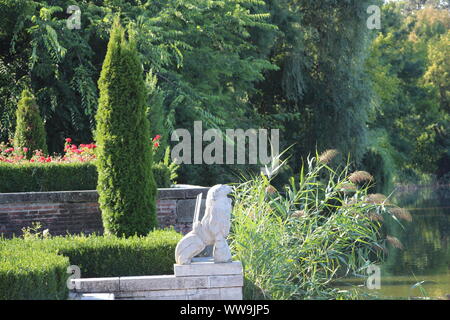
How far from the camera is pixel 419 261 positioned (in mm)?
16172

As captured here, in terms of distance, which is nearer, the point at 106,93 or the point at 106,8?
the point at 106,93

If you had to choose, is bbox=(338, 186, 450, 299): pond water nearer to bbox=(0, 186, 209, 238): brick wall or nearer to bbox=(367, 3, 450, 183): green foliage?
bbox=(0, 186, 209, 238): brick wall

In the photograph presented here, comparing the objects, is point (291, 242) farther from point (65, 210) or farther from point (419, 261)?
point (419, 261)

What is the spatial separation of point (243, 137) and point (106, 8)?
534 centimetres

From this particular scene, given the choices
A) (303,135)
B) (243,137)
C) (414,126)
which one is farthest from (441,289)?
(414,126)

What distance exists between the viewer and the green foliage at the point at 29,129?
14414 millimetres

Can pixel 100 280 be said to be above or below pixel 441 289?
above

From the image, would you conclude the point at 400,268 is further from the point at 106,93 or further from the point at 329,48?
the point at 329,48

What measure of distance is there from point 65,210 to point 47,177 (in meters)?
0.72

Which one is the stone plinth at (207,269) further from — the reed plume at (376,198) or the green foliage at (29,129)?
the green foliage at (29,129)

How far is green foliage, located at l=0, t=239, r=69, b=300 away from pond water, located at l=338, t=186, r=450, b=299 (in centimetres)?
484

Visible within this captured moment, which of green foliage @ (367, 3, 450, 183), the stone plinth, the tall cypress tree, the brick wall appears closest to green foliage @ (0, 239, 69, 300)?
the stone plinth

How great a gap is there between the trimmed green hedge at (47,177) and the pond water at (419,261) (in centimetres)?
451
